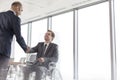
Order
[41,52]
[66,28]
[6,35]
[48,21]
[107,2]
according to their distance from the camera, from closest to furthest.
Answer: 1. [6,35]
2. [41,52]
3. [107,2]
4. [66,28]
5. [48,21]

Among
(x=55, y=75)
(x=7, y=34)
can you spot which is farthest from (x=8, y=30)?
(x=55, y=75)

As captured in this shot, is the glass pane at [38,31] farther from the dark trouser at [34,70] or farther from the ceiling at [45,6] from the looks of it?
the dark trouser at [34,70]

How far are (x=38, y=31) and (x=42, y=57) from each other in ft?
11.6

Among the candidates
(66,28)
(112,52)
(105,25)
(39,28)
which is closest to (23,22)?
(39,28)

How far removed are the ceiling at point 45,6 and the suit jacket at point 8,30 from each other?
2.84 metres

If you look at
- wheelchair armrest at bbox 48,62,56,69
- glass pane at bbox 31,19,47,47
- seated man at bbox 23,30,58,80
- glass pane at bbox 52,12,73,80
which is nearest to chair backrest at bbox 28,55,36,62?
seated man at bbox 23,30,58,80

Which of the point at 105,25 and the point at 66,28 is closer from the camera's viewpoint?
the point at 105,25

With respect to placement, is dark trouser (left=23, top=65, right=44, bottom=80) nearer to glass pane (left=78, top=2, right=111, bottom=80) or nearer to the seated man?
the seated man

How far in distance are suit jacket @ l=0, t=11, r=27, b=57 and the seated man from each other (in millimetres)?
881

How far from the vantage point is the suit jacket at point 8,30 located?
241cm

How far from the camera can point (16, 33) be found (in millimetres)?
2457

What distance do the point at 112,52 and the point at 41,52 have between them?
5.55ft

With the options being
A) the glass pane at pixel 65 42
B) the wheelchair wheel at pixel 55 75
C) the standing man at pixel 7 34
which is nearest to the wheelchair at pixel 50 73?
the wheelchair wheel at pixel 55 75

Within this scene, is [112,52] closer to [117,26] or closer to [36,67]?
[117,26]
